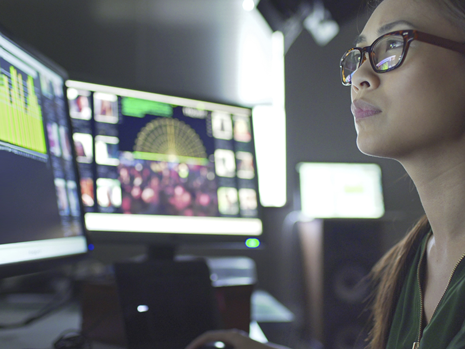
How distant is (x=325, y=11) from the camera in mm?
1632

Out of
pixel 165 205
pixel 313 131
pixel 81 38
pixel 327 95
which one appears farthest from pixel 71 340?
pixel 327 95

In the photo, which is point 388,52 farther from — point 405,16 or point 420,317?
point 420,317

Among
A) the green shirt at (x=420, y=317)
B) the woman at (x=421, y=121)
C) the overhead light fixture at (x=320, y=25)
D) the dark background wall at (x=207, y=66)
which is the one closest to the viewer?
the green shirt at (x=420, y=317)

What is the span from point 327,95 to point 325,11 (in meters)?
0.40

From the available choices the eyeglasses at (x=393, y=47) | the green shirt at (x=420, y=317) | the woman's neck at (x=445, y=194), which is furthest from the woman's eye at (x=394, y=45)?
the green shirt at (x=420, y=317)

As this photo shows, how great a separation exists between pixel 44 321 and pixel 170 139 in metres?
0.52

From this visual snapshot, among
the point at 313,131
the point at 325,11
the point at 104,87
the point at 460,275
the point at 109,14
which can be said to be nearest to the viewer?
the point at 460,275

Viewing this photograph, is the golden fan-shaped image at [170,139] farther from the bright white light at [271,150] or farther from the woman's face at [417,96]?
the bright white light at [271,150]

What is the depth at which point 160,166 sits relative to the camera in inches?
36.8

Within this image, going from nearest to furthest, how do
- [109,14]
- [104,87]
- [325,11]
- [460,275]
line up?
1. [460,275]
2. [104,87]
3. [109,14]
4. [325,11]

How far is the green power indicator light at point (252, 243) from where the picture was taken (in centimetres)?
96

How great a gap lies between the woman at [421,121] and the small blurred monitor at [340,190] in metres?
1.06

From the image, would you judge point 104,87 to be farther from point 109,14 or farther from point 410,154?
point 410,154

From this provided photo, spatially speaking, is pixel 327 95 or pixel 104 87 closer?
pixel 104 87
